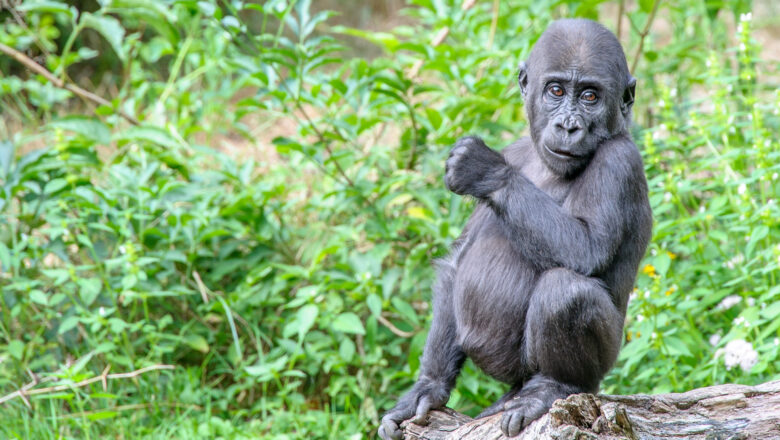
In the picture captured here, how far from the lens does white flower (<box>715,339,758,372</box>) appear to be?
170 inches

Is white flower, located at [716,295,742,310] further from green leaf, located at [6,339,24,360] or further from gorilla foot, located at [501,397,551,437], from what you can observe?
green leaf, located at [6,339,24,360]

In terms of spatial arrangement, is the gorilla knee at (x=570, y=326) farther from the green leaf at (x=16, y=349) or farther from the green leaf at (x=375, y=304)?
the green leaf at (x=16, y=349)

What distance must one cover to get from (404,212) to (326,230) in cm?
65

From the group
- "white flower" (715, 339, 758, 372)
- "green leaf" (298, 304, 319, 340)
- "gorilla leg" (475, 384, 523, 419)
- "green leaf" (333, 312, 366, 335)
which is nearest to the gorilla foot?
"gorilla leg" (475, 384, 523, 419)

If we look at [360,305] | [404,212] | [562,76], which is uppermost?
[562,76]

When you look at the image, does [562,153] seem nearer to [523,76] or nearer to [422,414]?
[523,76]

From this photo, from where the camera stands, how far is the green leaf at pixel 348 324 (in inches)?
205

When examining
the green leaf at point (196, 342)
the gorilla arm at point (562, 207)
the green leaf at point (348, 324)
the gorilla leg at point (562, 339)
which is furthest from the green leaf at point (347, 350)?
the gorilla arm at point (562, 207)

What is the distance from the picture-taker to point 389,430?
12.5ft

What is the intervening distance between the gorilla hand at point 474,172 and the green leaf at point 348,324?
1.80m

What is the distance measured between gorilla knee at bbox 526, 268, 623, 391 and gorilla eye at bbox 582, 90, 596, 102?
79 centimetres

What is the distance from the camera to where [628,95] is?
3842 millimetres

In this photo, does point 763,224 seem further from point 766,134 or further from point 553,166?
point 553,166

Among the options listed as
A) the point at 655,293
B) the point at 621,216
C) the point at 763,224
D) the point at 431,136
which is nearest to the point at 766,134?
the point at 763,224
